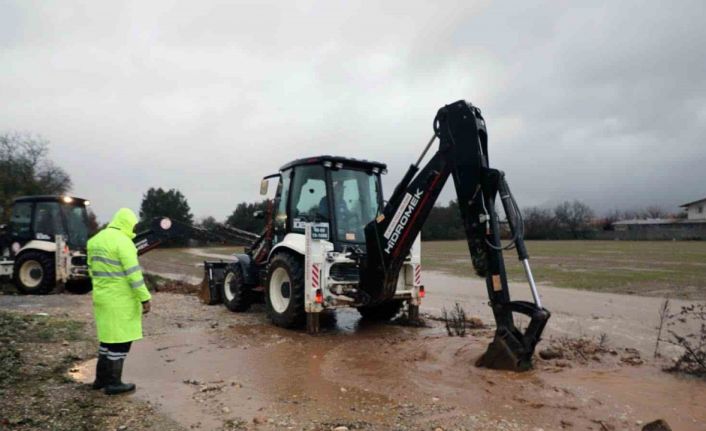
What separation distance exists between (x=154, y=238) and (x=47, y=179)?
30658 mm

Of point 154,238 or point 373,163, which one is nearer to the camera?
point 373,163

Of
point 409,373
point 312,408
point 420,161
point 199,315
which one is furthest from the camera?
point 199,315

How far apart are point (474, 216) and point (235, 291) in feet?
20.4

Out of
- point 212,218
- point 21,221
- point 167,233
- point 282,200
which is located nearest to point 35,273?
point 21,221

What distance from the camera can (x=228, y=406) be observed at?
503 cm

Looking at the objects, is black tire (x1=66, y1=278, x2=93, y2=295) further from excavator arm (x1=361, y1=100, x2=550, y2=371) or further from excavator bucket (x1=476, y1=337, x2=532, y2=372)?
excavator bucket (x1=476, y1=337, x2=532, y2=372)

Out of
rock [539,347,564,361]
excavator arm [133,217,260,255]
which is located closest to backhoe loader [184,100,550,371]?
rock [539,347,564,361]

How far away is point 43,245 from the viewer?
13406 mm

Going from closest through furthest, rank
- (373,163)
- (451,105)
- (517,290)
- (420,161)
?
(451,105), (420,161), (373,163), (517,290)

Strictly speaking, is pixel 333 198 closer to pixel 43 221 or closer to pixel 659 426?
pixel 659 426

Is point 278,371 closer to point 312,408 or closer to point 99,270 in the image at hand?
point 312,408

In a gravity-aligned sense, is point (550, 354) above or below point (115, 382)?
below

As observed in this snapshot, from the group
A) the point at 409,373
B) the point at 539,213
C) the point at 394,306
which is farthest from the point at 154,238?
the point at 539,213

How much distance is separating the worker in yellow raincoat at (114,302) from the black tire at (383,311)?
506 centimetres
